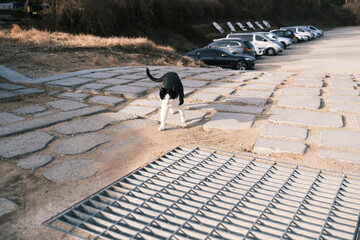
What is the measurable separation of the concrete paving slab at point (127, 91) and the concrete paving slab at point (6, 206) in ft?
12.0

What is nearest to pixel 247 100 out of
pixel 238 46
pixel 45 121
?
pixel 45 121

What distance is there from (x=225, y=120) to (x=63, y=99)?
2.99 m

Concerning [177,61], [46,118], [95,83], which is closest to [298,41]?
[177,61]

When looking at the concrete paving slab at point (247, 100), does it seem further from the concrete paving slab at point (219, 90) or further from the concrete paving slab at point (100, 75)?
the concrete paving slab at point (100, 75)

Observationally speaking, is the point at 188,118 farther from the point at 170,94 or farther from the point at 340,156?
the point at 340,156

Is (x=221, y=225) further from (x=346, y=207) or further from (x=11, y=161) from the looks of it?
(x=11, y=161)

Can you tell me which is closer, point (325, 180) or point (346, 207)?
point (346, 207)

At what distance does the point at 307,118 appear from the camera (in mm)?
5043

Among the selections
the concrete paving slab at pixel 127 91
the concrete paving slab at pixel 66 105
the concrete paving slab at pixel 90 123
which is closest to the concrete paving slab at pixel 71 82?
the concrete paving slab at pixel 127 91

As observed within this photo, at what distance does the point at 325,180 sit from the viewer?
133 inches

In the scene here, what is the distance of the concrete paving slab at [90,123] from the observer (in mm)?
4699

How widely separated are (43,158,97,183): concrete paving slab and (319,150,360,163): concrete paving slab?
248 centimetres

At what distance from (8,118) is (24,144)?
1.13 m

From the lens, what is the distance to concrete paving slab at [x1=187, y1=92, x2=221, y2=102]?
6.14 m
